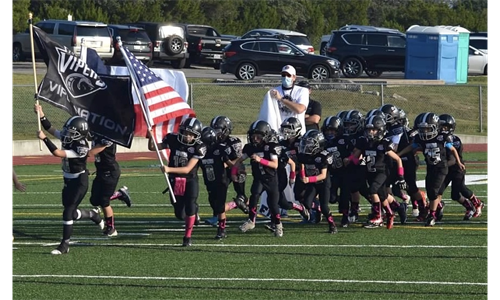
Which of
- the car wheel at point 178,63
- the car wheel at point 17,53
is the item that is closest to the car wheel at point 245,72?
the car wheel at point 178,63

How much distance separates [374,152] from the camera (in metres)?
14.8

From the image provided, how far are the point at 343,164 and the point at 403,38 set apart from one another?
2581 cm

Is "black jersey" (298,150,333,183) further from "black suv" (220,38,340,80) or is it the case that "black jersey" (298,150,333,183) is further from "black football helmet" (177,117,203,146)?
"black suv" (220,38,340,80)

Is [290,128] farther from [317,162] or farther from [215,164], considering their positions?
[215,164]

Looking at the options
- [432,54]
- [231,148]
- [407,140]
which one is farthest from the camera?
[432,54]

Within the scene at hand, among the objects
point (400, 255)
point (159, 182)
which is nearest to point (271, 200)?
point (400, 255)

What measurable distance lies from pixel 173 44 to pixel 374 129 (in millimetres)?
27182

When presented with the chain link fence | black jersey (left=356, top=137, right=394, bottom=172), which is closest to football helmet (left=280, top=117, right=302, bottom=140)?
black jersey (left=356, top=137, right=394, bottom=172)

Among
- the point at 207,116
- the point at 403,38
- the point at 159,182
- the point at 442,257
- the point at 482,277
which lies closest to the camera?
the point at 482,277

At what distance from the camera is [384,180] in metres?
14.8

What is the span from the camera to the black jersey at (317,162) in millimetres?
14531

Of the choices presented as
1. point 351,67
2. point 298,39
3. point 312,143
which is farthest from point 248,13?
point 312,143

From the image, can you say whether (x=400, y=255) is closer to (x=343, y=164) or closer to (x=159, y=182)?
(x=343, y=164)

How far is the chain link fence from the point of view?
2981 centimetres
